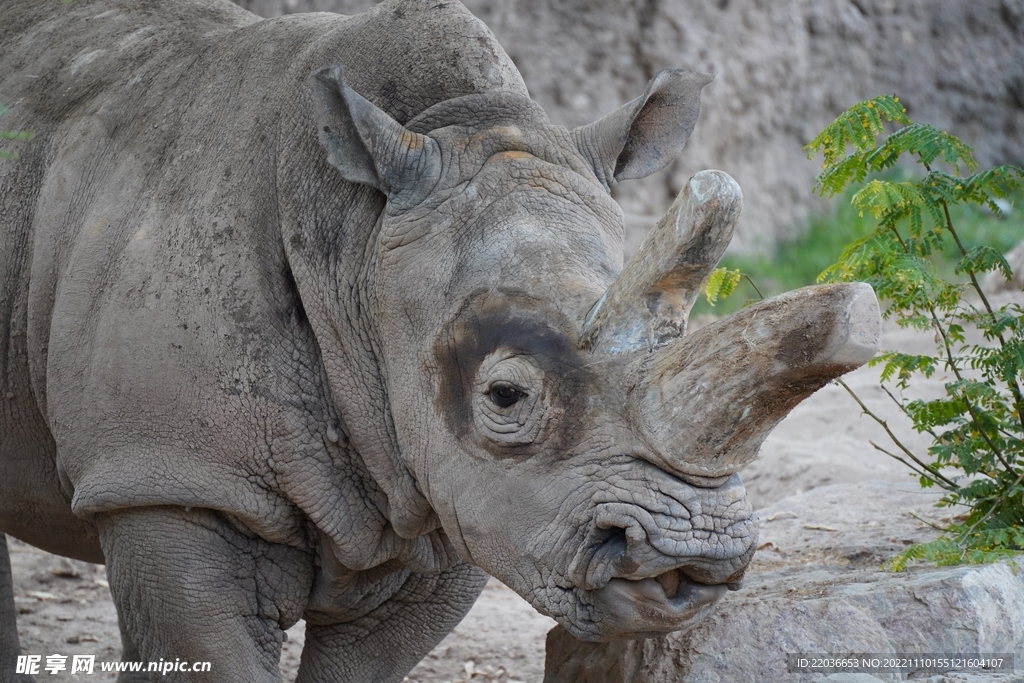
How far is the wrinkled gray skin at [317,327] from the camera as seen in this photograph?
3568mm

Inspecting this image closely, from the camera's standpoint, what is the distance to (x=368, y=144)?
391 centimetres

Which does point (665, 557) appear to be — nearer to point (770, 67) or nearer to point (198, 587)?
point (198, 587)

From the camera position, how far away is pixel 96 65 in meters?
4.79

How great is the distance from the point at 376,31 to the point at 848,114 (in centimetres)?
217

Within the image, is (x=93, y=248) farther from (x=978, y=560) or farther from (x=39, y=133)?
(x=978, y=560)

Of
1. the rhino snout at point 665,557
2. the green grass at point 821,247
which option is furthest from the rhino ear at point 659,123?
the green grass at point 821,247

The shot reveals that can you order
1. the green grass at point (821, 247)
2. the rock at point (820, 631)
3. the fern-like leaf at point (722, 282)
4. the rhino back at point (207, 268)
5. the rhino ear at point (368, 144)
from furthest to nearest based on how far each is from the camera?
the green grass at point (821, 247) < the fern-like leaf at point (722, 282) < the rock at point (820, 631) < the rhino back at point (207, 268) < the rhino ear at point (368, 144)

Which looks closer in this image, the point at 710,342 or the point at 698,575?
the point at 710,342

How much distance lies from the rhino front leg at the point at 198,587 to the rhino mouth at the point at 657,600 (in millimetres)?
1289

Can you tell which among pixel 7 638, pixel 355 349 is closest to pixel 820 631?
pixel 355 349

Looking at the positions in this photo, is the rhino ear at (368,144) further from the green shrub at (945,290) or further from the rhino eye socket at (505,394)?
the green shrub at (945,290)

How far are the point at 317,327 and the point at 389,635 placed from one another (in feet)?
4.41

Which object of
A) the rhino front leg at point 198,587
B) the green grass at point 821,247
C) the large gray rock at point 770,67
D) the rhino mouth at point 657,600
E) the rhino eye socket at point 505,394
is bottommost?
the green grass at point 821,247

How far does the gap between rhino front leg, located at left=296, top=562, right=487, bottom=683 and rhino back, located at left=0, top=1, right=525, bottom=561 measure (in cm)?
71
